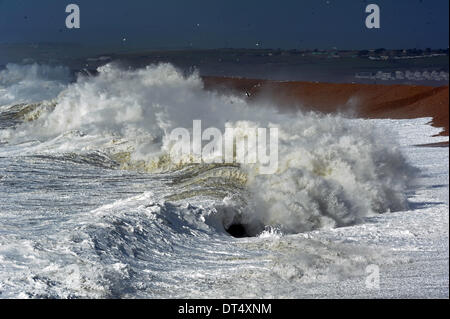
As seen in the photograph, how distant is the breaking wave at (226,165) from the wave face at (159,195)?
0.03 meters

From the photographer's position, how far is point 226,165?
43.7ft

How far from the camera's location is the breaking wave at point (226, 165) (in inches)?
378

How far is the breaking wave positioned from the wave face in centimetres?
3

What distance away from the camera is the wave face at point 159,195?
700 centimetres

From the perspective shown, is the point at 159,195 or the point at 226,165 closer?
the point at 159,195

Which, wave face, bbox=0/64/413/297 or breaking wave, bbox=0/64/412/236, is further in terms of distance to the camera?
breaking wave, bbox=0/64/412/236

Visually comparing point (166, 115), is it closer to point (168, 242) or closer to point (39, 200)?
point (39, 200)

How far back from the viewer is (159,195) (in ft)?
37.8

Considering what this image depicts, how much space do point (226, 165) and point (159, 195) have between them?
7.24 feet

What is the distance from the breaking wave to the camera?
31.5 ft

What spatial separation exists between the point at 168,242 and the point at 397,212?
377 cm

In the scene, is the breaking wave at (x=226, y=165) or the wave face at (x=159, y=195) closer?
the wave face at (x=159, y=195)

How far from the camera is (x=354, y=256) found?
23.6 ft

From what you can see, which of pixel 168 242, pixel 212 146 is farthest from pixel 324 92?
pixel 168 242
